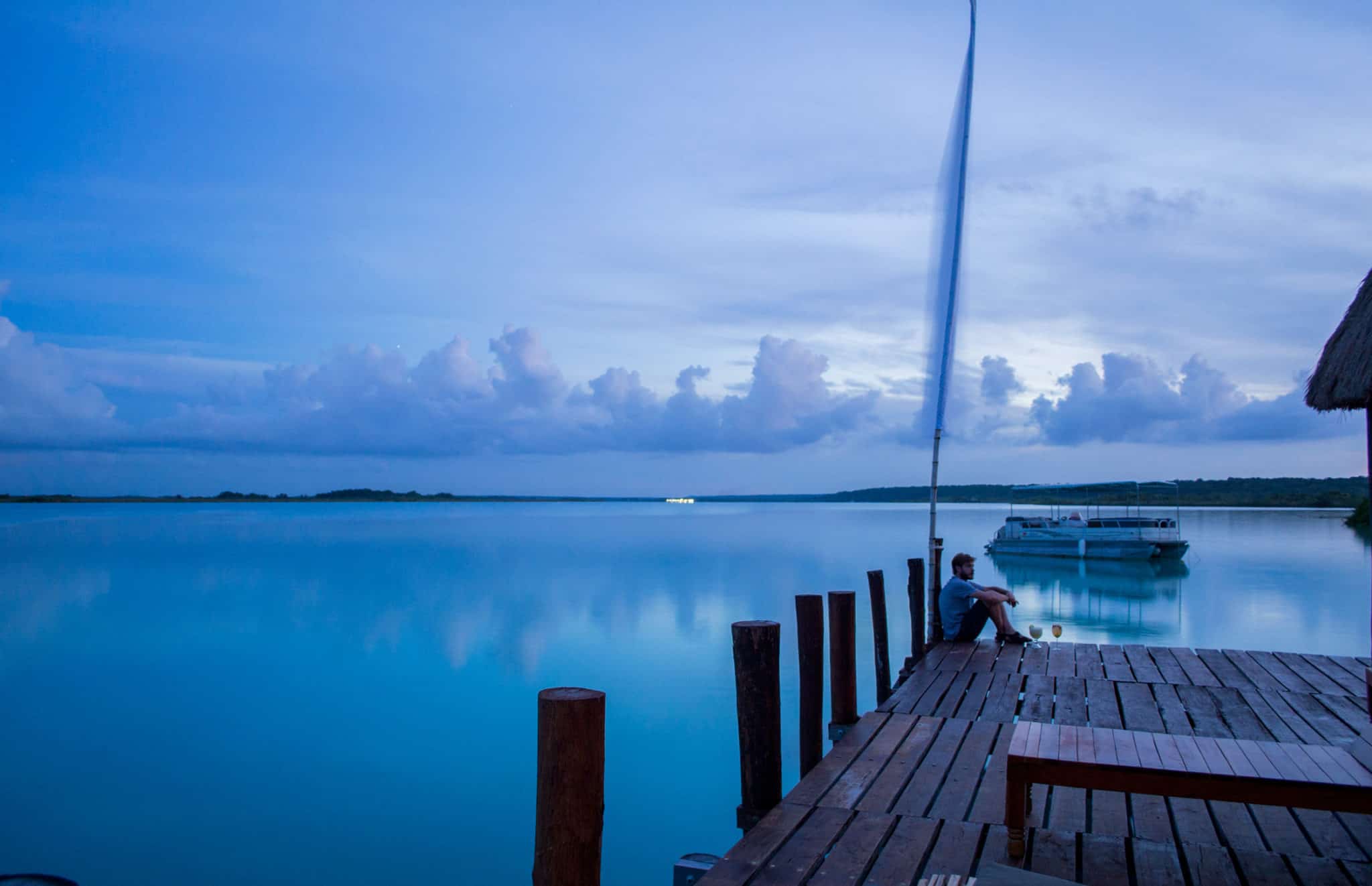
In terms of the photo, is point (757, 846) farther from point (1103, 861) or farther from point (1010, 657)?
point (1010, 657)

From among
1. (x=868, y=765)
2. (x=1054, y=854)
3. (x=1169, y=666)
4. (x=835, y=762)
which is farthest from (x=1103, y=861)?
Result: (x=1169, y=666)

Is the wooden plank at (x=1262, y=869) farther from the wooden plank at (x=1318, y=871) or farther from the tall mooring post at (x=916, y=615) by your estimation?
the tall mooring post at (x=916, y=615)

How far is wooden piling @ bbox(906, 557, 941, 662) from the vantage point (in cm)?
1107

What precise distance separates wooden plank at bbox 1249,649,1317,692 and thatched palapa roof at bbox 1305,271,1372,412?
3957mm

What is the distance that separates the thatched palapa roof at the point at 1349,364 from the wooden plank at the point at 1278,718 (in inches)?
98.9

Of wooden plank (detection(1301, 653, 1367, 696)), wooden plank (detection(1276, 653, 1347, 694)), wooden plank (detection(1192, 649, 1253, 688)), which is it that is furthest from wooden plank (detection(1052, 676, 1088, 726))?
wooden plank (detection(1301, 653, 1367, 696))

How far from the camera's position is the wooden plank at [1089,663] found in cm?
911

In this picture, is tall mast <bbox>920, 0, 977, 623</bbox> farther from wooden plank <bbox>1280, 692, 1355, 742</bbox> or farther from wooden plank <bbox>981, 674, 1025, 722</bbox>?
wooden plank <bbox>1280, 692, 1355, 742</bbox>

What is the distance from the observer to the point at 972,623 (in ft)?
37.0

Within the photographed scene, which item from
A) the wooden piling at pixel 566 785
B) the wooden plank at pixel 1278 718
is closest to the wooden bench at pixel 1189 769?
the wooden piling at pixel 566 785

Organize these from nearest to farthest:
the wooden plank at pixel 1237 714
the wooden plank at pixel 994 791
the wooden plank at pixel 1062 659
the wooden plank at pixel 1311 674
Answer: the wooden plank at pixel 994 791, the wooden plank at pixel 1237 714, the wooden plank at pixel 1311 674, the wooden plank at pixel 1062 659

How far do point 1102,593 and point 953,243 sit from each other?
78.7ft

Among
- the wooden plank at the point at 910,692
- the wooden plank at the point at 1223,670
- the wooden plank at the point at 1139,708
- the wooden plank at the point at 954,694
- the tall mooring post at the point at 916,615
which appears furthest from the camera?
the tall mooring post at the point at 916,615

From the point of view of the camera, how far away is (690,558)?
153ft
